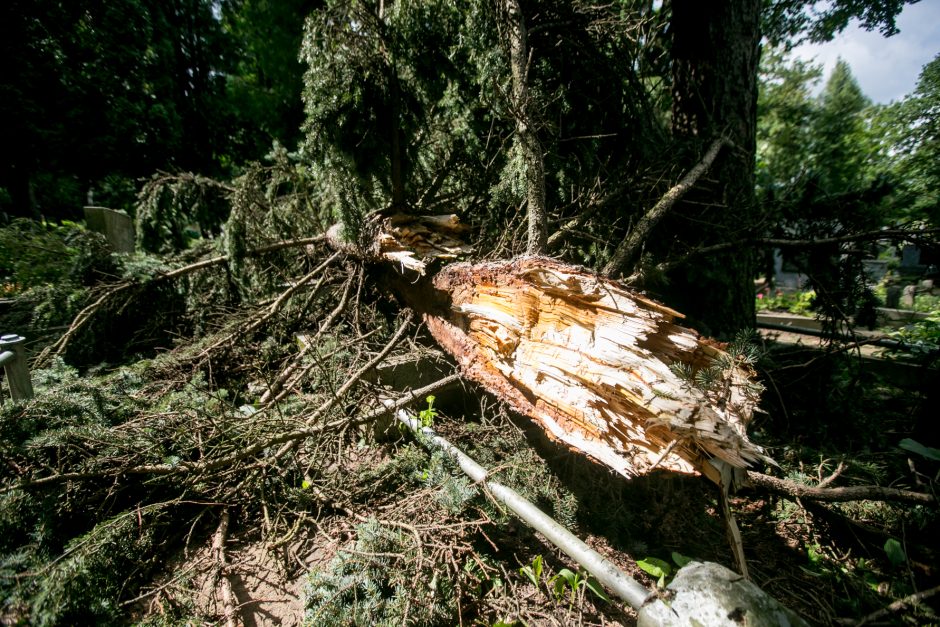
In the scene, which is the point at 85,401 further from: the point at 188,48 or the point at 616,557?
the point at 188,48

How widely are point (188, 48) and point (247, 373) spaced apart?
52.5 feet

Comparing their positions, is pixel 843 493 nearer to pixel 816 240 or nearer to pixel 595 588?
pixel 595 588

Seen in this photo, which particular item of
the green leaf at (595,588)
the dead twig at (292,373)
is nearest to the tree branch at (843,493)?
the green leaf at (595,588)

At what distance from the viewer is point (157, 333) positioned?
15.2ft

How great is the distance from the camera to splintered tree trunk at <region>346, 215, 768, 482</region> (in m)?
1.56

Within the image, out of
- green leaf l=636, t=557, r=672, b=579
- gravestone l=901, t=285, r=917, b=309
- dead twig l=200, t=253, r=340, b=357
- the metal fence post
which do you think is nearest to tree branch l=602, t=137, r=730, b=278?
green leaf l=636, t=557, r=672, b=579

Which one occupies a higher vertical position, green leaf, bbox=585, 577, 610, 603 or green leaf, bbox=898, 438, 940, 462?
green leaf, bbox=898, 438, 940, 462

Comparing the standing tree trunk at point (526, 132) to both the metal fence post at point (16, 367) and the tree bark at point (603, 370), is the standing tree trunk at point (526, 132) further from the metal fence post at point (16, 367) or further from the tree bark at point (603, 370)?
the metal fence post at point (16, 367)

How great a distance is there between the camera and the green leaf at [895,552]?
1982mm

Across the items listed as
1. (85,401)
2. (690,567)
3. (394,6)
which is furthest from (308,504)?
(394,6)

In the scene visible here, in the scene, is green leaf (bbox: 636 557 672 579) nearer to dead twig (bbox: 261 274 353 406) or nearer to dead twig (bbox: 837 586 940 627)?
dead twig (bbox: 837 586 940 627)

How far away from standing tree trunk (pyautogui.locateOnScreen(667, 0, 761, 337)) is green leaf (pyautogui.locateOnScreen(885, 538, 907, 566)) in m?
1.86

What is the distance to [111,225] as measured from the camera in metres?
5.99

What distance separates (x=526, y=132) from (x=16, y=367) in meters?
3.92
